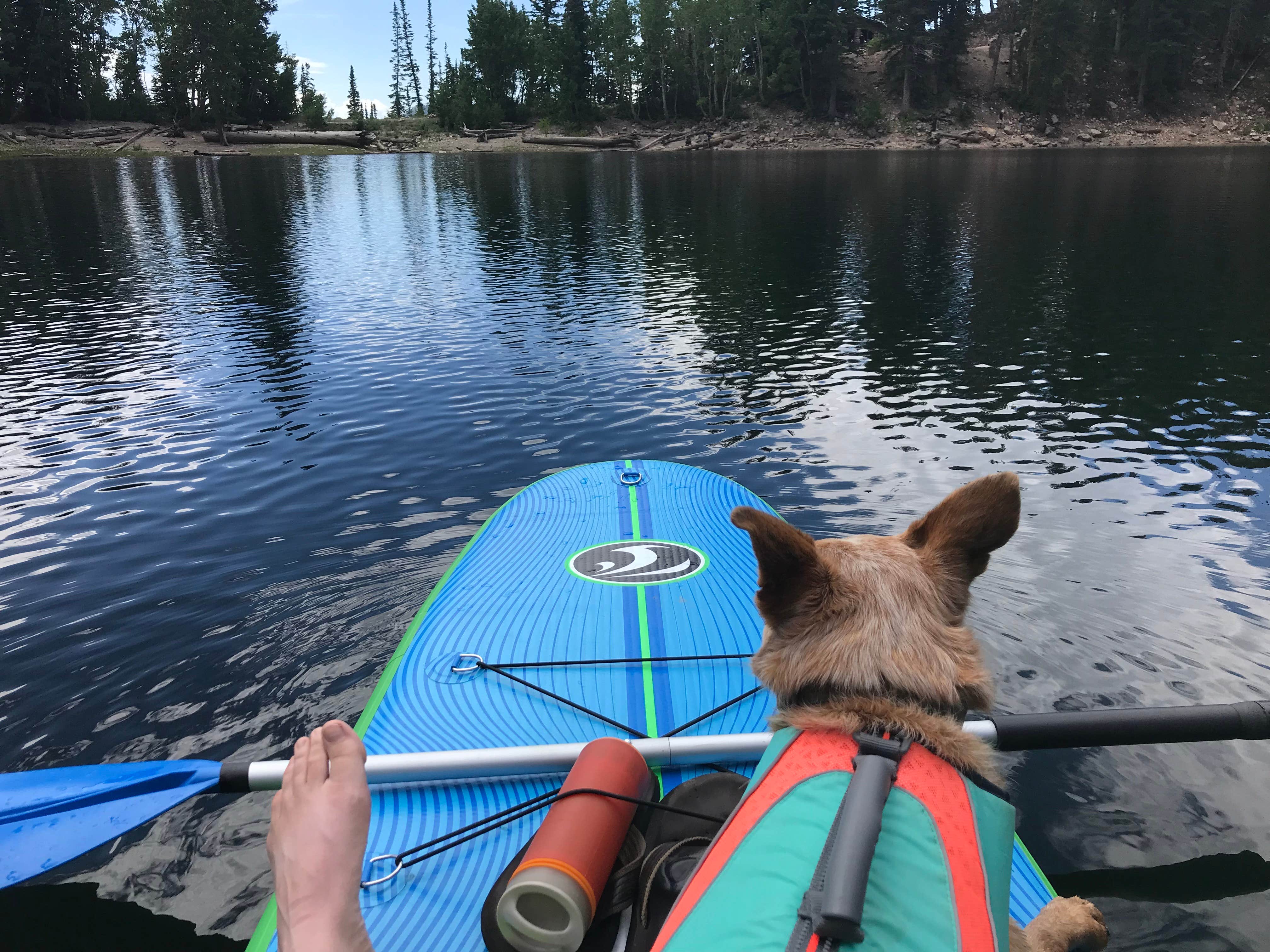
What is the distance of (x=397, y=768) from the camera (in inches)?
138

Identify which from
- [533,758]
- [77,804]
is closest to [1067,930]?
[533,758]

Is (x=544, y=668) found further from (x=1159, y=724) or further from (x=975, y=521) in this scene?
(x=1159, y=724)

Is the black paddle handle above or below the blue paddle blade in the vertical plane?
above

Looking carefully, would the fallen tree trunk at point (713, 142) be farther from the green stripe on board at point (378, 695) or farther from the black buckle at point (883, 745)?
the black buckle at point (883, 745)

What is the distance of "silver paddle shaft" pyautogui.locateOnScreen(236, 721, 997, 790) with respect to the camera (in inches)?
139

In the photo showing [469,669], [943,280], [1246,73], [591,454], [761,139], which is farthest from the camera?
[761,139]

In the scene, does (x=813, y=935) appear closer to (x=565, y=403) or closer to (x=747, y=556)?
(x=747, y=556)

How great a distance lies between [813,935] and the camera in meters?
1.65

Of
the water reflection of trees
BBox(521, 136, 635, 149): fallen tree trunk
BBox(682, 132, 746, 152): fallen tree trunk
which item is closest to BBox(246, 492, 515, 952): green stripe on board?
the water reflection of trees

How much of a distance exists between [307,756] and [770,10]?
103252 millimetres

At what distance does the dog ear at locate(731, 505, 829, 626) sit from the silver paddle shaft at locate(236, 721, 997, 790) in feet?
4.84

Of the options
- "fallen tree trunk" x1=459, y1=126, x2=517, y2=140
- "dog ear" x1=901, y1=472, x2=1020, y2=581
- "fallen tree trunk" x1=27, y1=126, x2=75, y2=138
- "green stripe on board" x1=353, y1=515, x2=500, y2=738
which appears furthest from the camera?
"fallen tree trunk" x1=459, y1=126, x2=517, y2=140

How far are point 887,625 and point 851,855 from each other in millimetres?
630

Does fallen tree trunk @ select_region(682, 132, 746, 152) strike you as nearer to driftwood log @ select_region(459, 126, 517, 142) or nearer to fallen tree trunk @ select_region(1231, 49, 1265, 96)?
driftwood log @ select_region(459, 126, 517, 142)
